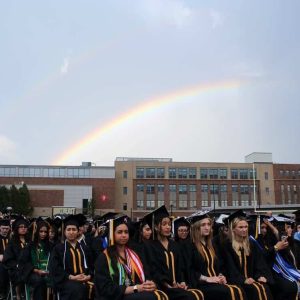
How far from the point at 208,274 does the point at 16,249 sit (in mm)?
4423

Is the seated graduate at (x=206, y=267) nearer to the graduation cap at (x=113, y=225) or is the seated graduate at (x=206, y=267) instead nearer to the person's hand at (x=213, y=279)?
the person's hand at (x=213, y=279)

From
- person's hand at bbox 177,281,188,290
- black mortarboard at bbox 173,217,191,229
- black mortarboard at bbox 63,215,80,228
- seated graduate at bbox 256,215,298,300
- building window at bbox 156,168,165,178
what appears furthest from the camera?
building window at bbox 156,168,165,178

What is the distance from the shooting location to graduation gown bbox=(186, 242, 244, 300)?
21.3 feet

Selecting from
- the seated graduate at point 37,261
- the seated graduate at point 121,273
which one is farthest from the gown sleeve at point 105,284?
the seated graduate at point 37,261

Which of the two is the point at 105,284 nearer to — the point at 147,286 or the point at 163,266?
the point at 147,286

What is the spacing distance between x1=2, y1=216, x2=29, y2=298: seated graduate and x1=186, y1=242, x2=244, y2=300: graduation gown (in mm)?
3630

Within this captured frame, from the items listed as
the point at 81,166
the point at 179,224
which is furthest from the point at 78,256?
the point at 81,166

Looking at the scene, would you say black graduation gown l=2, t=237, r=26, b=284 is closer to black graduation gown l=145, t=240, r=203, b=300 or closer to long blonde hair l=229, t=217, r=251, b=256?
black graduation gown l=145, t=240, r=203, b=300

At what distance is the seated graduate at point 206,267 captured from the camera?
6512 mm

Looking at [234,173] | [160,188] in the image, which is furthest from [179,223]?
[234,173]

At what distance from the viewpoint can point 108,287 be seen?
5.82m

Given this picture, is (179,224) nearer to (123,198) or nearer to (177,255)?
(177,255)

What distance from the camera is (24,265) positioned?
852 cm

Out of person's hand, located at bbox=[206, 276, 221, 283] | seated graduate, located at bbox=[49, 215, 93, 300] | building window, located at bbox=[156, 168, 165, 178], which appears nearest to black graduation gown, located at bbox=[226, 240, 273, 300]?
person's hand, located at bbox=[206, 276, 221, 283]
